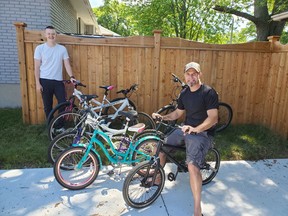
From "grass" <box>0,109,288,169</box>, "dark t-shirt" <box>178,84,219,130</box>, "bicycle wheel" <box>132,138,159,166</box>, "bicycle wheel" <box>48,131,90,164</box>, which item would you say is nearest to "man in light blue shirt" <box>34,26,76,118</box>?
"grass" <box>0,109,288,169</box>

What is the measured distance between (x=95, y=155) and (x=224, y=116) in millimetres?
3398

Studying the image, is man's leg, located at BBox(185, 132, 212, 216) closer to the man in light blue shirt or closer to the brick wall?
the man in light blue shirt

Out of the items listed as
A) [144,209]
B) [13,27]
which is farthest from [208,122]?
[13,27]

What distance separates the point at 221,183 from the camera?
3396 millimetres

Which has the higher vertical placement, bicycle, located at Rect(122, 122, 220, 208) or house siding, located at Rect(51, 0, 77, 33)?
house siding, located at Rect(51, 0, 77, 33)

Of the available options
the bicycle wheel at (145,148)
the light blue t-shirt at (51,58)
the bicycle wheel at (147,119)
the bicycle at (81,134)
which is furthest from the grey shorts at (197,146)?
the light blue t-shirt at (51,58)

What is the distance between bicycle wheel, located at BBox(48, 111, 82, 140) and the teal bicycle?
1102 mm

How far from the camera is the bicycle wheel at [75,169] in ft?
9.64

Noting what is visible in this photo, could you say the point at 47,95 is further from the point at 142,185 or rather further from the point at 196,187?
the point at 196,187

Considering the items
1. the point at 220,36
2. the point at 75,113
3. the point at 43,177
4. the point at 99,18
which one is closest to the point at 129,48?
the point at 75,113

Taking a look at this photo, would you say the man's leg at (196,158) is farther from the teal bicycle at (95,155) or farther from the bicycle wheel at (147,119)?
the bicycle wheel at (147,119)

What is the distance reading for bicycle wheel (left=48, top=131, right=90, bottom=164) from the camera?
131 inches

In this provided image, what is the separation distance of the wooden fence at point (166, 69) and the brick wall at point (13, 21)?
190cm

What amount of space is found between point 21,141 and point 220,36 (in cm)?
1152
